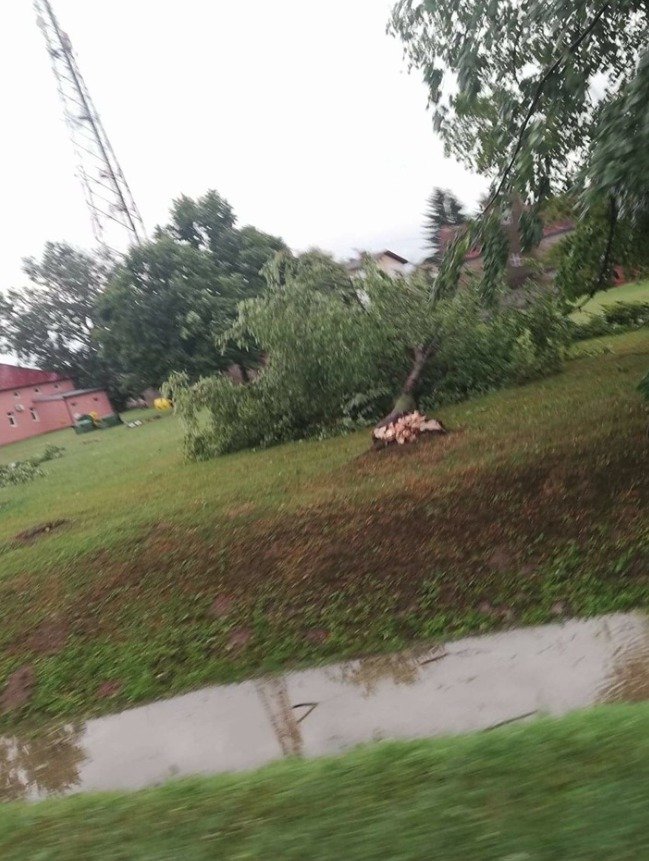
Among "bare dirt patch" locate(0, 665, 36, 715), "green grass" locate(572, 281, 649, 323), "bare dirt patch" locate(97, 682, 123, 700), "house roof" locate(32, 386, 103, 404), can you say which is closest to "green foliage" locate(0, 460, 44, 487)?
"bare dirt patch" locate(0, 665, 36, 715)

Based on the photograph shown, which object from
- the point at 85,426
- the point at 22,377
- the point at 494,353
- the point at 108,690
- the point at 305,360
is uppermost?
the point at 22,377

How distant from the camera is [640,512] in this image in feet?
18.8

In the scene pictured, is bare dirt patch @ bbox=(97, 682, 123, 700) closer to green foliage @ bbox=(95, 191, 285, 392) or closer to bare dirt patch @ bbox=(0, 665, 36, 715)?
bare dirt patch @ bbox=(0, 665, 36, 715)

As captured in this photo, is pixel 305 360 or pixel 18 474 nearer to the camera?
pixel 305 360

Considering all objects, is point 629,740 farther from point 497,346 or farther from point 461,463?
point 497,346

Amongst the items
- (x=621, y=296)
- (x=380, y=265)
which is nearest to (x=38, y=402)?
(x=621, y=296)

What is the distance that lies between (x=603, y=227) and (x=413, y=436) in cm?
357

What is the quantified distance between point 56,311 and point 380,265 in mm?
36106

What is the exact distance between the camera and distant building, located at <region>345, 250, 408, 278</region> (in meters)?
13.3

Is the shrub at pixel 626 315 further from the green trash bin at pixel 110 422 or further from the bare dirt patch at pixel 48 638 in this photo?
the green trash bin at pixel 110 422

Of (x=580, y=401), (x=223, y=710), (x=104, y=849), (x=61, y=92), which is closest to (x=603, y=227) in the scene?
(x=580, y=401)

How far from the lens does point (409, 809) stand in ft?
7.18

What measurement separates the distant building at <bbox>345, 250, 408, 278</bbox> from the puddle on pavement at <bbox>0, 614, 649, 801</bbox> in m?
9.53

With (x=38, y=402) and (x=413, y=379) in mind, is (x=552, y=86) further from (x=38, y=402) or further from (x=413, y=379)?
(x=38, y=402)
